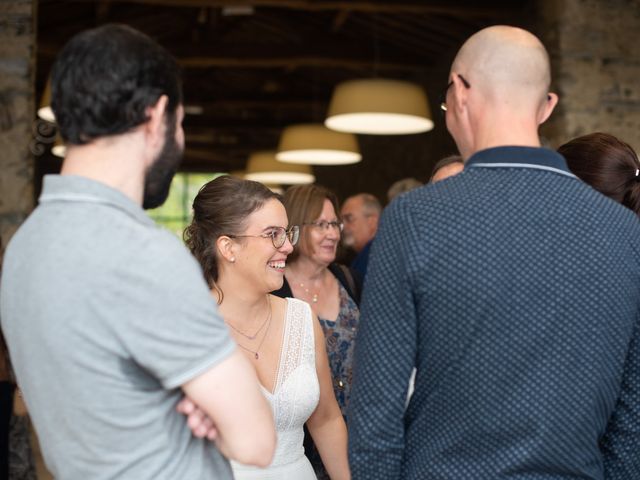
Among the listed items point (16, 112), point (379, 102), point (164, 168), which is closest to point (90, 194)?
point (164, 168)

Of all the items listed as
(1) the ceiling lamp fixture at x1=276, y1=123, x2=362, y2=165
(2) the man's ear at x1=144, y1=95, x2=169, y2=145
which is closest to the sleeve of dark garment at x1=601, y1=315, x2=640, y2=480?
(2) the man's ear at x1=144, y1=95, x2=169, y2=145

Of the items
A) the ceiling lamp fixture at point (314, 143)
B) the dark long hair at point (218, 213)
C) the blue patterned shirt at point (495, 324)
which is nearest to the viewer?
the blue patterned shirt at point (495, 324)

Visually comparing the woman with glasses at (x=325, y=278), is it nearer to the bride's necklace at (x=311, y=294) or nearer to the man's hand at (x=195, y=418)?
the bride's necklace at (x=311, y=294)

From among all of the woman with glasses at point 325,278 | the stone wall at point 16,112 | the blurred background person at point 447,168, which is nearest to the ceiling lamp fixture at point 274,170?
the stone wall at point 16,112

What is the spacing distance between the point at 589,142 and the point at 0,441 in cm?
227

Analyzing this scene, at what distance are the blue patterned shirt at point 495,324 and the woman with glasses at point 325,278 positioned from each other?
1.67 m

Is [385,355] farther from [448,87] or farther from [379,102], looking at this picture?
[379,102]

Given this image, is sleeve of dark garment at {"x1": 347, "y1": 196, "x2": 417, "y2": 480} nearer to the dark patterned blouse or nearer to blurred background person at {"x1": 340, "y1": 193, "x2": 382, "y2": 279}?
the dark patterned blouse

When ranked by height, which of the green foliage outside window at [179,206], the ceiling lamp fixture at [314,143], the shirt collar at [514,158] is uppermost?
the shirt collar at [514,158]

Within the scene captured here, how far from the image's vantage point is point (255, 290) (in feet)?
8.98

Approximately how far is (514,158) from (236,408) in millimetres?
699

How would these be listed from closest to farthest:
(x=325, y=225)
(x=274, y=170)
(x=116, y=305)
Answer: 1. (x=116, y=305)
2. (x=325, y=225)
3. (x=274, y=170)

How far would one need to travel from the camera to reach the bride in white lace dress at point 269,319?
103 inches

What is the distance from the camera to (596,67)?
20.6 feet
